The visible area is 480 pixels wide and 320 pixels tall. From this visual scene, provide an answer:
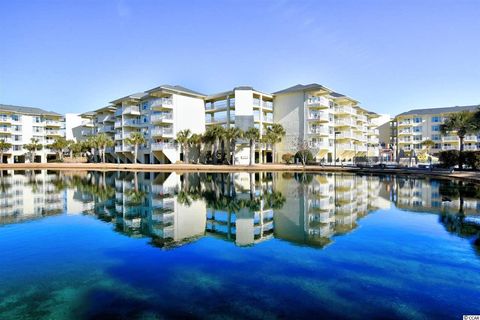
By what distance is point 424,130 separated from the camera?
3024 inches

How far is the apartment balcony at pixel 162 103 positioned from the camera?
55594 mm

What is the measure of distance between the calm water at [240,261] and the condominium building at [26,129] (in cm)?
7387

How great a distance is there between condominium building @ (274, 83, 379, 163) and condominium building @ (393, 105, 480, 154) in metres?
20.0

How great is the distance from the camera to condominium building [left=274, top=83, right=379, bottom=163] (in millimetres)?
56594

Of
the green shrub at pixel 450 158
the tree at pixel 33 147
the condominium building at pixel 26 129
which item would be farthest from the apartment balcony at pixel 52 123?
the green shrub at pixel 450 158

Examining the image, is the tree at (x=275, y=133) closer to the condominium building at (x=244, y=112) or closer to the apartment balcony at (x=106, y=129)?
the condominium building at (x=244, y=112)

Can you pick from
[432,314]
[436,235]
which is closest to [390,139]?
[436,235]

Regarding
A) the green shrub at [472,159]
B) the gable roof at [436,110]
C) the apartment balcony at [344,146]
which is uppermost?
the gable roof at [436,110]

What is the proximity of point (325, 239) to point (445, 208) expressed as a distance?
387 inches

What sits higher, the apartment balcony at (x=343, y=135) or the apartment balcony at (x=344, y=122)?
the apartment balcony at (x=344, y=122)

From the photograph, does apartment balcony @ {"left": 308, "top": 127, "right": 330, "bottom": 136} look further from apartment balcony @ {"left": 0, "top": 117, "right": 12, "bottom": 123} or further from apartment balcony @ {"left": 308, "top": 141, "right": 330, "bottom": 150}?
apartment balcony @ {"left": 0, "top": 117, "right": 12, "bottom": 123}

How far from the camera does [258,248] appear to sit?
10203 millimetres

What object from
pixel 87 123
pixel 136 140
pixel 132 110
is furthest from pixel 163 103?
pixel 87 123

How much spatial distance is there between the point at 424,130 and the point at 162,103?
6464cm
